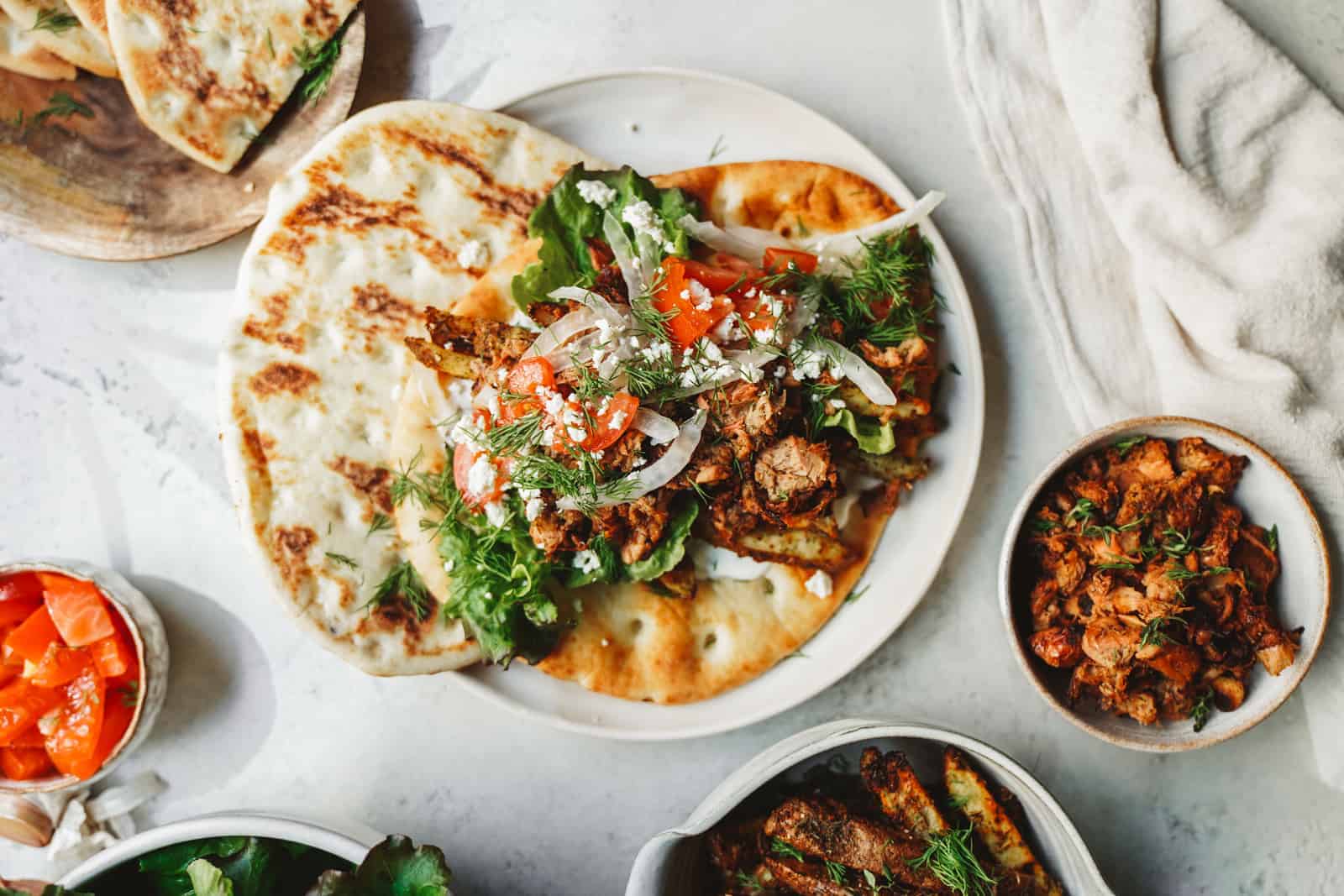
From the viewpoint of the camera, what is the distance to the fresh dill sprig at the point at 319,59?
11.9 ft

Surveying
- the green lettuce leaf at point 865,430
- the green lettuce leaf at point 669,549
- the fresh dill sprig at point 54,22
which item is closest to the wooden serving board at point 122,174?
the fresh dill sprig at point 54,22

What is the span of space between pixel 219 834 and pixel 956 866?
90.1 inches

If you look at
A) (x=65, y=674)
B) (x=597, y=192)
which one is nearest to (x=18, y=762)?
(x=65, y=674)

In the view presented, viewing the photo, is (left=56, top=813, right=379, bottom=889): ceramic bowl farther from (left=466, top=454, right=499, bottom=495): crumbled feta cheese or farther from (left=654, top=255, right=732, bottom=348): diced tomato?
(left=654, top=255, right=732, bottom=348): diced tomato

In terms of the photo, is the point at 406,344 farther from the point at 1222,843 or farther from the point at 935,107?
the point at 1222,843

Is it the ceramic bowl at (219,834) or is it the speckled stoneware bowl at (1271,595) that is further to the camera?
the speckled stoneware bowl at (1271,595)

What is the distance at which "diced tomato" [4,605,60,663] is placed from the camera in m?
3.44

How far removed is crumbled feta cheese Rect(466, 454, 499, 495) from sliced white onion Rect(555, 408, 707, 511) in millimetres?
223

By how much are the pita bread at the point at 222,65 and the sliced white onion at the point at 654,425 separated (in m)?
1.84

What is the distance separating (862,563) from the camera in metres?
3.60

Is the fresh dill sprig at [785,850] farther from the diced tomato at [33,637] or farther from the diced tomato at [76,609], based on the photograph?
the diced tomato at [33,637]

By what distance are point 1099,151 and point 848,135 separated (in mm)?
914

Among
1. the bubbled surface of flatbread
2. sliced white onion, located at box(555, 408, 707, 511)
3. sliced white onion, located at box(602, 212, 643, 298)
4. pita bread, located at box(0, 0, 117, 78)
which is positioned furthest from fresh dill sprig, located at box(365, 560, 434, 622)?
pita bread, located at box(0, 0, 117, 78)

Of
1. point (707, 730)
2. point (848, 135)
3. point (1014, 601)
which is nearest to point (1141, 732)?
point (1014, 601)
